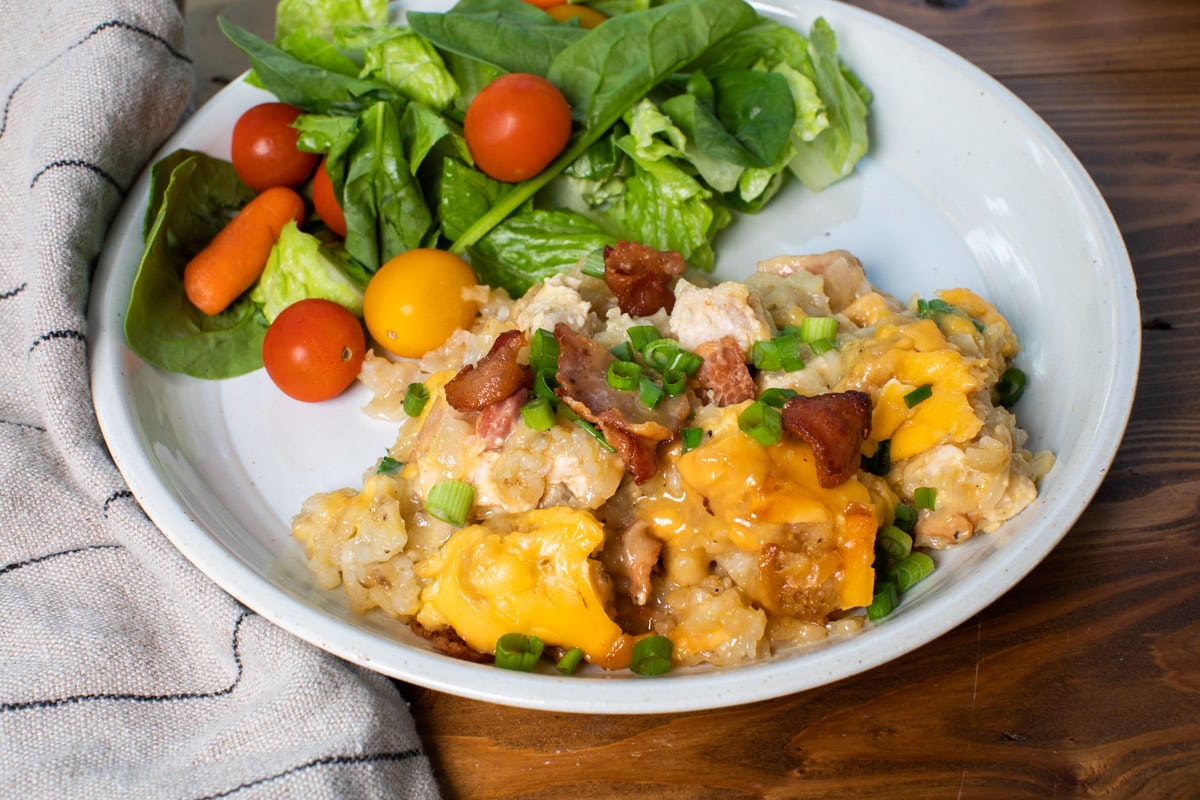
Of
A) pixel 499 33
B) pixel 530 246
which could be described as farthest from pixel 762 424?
pixel 499 33

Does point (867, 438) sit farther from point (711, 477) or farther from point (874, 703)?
point (874, 703)

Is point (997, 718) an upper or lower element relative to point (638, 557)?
lower

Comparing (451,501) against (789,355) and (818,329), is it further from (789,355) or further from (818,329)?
(818,329)

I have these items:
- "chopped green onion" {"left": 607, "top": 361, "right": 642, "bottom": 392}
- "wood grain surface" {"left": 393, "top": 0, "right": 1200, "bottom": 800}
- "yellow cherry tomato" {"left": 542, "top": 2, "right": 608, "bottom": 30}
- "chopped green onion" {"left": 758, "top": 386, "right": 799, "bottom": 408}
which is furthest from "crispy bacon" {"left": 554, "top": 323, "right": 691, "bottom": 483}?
"yellow cherry tomato" {"left": 542, "top": 2, "right": 608, "bottom": 30}

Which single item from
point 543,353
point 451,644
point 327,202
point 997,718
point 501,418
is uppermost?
point 543,353

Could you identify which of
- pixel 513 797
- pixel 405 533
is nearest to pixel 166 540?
pixel 405 533

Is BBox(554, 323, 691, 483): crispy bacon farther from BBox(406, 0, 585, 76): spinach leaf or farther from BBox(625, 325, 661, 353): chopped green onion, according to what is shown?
BBox(406, 0, 585, 76): spinach leaf
